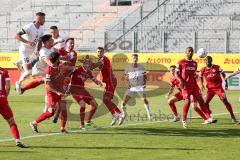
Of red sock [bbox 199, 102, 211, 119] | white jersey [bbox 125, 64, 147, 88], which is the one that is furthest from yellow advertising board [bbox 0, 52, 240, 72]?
red sock [bbox 199, 102, 211, 119]

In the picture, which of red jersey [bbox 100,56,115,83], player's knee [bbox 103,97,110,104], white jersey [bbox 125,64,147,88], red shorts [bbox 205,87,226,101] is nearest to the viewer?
red jersey [bbox 100,56,115,83]

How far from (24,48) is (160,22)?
2606cm

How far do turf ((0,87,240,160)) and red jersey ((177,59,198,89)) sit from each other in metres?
1.20

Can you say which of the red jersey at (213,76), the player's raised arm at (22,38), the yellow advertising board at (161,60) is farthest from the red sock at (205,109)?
the yellow advertising board at (161,60)

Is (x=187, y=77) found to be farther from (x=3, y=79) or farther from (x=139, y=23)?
(x=139, y=23)

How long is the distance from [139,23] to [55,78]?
98.0ft

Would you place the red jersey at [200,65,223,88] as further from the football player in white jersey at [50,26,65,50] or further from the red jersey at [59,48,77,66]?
the football player in white jersey at [50,26,65,50]

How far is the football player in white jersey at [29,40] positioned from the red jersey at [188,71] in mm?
4085

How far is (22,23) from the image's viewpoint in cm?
5312

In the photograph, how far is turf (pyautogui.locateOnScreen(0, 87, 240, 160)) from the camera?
13.3 metres

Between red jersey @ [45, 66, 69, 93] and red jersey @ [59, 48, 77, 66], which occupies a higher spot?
red jersey @ [59, 48, 77, 66]

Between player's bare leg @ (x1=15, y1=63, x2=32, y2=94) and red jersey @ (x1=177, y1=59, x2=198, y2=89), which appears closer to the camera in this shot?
red jersey @ (x1=177, y1=59, x2=198, y2=89)

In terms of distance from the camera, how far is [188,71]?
19031 mm

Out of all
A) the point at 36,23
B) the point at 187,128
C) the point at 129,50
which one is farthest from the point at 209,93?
the point at 129,50
